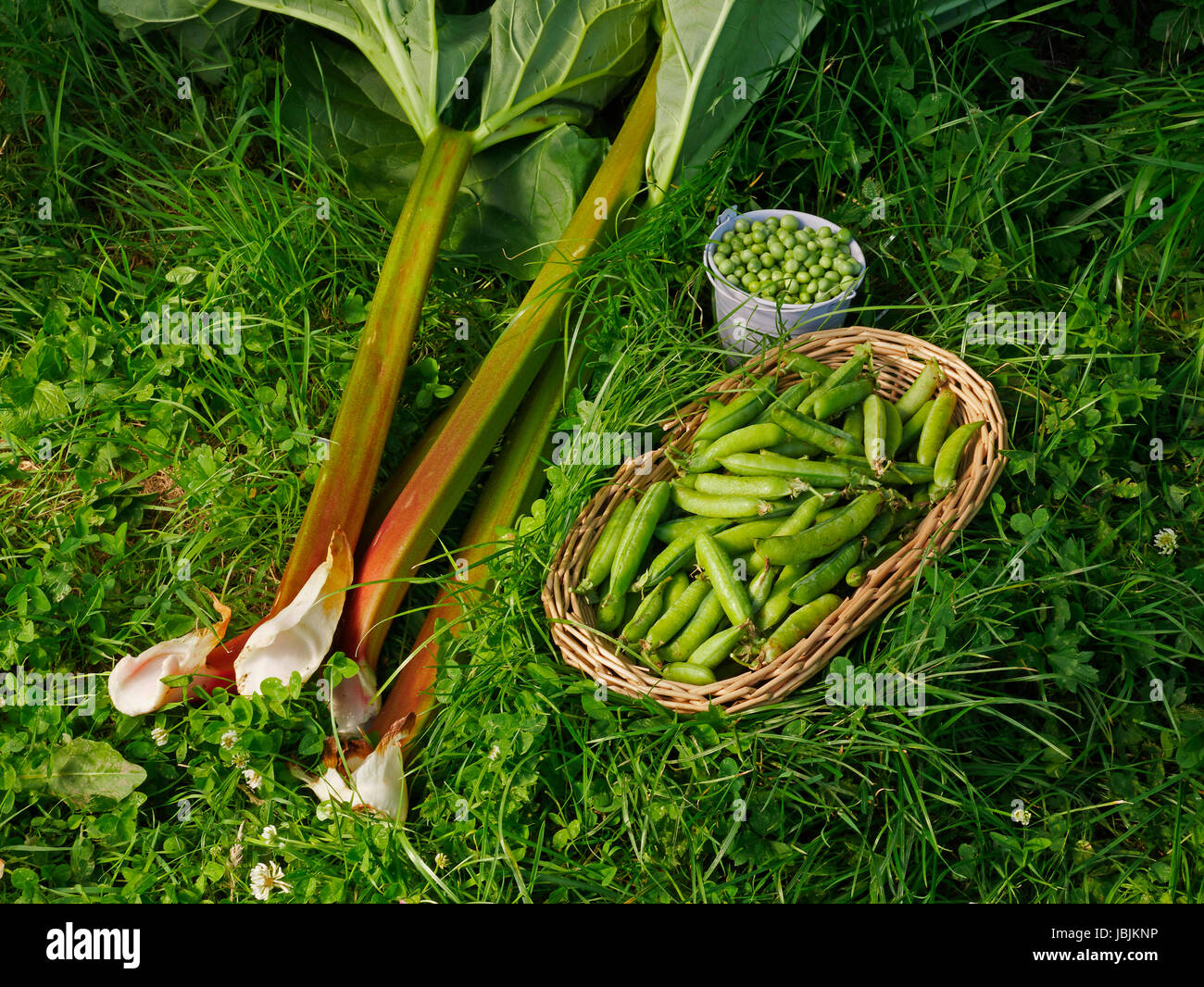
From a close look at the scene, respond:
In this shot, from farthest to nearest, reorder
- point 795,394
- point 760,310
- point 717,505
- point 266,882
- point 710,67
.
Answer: point 710,67
point 760,310
point 795,394
point 717,505
point 266,882

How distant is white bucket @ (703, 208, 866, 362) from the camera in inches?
122

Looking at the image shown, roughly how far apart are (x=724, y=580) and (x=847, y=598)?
1.15ft

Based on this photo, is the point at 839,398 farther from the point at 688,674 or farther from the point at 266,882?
the point at 266,882

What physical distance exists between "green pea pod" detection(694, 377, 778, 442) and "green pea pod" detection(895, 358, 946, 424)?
1.35 ft

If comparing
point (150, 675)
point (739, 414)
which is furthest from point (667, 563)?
point (150, 675)

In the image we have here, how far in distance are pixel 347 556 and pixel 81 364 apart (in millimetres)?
1257

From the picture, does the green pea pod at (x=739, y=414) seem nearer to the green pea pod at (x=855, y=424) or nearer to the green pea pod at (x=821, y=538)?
the green pea pod at (x=855, y=424)

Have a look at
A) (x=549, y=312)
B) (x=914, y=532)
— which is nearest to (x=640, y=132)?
(x=549, y=312)

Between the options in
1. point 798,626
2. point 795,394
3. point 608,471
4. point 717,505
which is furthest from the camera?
point 608,471

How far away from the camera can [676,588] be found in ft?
9.07

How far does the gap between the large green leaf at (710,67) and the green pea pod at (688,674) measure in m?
1.72

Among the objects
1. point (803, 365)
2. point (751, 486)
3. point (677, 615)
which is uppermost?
point (803, 365)

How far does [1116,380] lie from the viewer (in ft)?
9.71

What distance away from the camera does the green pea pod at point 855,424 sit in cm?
290
